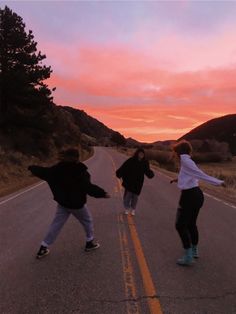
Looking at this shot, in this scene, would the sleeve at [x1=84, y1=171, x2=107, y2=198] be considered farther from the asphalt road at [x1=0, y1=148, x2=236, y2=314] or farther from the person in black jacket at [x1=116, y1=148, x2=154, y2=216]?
the person in black jacket at [x1=116, y1=148, x2=154, y2=216]

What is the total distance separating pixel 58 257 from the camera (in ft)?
25.5

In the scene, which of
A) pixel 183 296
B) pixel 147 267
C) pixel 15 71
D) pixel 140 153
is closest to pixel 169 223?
pixel 140 153

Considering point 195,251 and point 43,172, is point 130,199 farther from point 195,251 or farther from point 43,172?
point 43,172

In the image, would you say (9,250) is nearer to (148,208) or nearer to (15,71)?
(148,208)

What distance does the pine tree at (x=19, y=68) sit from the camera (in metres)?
39.2

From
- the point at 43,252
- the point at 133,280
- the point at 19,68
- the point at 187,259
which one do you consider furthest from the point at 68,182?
the point at 19,68

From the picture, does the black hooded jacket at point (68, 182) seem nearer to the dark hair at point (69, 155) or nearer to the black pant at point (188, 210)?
the dark hair at point (69, 155)

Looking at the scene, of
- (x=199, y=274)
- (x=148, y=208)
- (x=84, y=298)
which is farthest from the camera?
(x=148, y=208)

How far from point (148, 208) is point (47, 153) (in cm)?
3420

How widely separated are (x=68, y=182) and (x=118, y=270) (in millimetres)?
1634

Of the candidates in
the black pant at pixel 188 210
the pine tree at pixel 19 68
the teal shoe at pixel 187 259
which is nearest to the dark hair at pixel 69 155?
the black pant at pixel 188 210

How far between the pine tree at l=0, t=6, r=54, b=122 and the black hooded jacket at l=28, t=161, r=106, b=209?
31.7m

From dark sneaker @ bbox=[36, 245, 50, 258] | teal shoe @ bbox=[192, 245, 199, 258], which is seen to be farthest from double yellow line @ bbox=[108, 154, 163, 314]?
dark sneaker @ bbox=[36, 245, 50, 258]

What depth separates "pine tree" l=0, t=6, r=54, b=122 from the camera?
3916 cm
